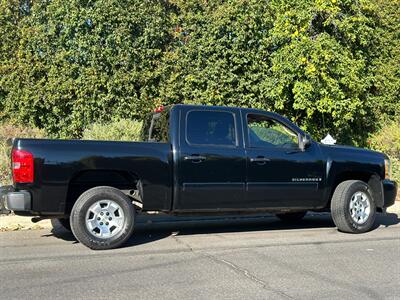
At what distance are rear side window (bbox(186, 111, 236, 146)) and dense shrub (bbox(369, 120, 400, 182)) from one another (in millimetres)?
8503

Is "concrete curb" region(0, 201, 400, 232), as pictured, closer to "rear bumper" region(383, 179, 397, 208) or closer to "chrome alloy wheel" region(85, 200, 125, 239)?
"chrome alloy wheel" region(85, 200, 125, 239)

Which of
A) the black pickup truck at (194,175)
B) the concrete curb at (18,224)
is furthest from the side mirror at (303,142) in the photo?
the concrete curb at (18,224)

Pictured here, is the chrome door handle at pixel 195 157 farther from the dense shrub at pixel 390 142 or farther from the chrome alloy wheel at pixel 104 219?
the dense shrub at pixel 390 142

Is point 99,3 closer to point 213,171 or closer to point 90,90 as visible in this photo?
point 90,90

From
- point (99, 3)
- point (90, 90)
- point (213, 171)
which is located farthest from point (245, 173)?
point (99, 3)

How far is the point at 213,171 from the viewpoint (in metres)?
7.62

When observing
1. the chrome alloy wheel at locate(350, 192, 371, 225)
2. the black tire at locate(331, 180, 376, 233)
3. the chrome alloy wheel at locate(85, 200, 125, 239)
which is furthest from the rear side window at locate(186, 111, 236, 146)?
the chrome alloy wheel at locate(350, 192, 371, 225)

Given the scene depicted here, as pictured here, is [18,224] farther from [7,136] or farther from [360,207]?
[7,136]

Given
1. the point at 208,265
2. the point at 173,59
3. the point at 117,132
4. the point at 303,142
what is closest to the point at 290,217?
the point at 303,142

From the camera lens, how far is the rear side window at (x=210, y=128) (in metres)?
7.68

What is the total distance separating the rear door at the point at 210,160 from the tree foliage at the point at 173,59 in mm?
7828

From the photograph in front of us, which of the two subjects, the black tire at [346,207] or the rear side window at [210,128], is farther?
the black tire at [346,207]

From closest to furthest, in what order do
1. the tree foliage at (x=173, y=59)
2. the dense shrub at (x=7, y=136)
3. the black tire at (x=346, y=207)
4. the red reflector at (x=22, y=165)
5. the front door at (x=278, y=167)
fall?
the red reflector at (x=22, y=165)
the front door at (x=278, y=167)
the black tire at (x=346, y=207)
the dense shrub at (x=7, y=136)
the tree foliage at (x=173, y=59)

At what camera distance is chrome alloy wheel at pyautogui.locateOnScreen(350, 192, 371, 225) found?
8.58m
